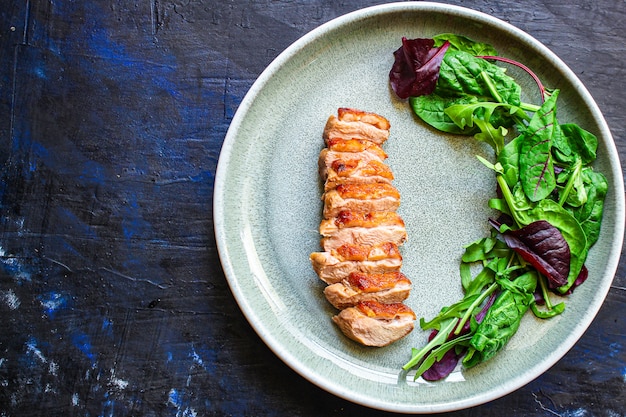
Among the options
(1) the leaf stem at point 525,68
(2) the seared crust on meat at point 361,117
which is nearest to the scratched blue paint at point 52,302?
(2) the seared crust on meat at point 361,117

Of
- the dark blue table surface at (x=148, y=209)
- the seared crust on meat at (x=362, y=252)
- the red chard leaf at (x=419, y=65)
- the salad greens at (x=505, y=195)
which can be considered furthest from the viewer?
the dark blue table surface at (x=148, y=209)

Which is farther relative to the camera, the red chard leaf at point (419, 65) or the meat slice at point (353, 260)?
the red chard leaf at point (419, 65)

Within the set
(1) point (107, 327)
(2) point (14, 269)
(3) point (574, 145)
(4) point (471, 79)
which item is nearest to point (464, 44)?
(4) point (471, 79)

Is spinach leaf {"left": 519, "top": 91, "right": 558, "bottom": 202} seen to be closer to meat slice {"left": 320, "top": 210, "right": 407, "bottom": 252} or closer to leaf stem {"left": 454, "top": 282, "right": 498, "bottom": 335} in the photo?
leaf stem {"left": 454, "top": 282, "right": 498, "bottom": 335}

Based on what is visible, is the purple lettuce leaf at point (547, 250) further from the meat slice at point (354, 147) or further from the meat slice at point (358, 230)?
the meat slice at point (354, 147)

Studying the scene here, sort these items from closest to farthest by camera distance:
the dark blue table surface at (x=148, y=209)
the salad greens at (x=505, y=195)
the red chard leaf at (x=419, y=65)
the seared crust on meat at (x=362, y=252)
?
the seared crust on meat at (x=362, y=252) → the salad greens at (x=505, y=195) → the red chard leaf at (x=419, y=65) → the dark blue table surface at (x=148, y=209)

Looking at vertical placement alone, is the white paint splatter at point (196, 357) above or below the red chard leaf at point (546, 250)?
below

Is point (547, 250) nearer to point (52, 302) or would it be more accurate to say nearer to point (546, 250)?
point (546, 250)
